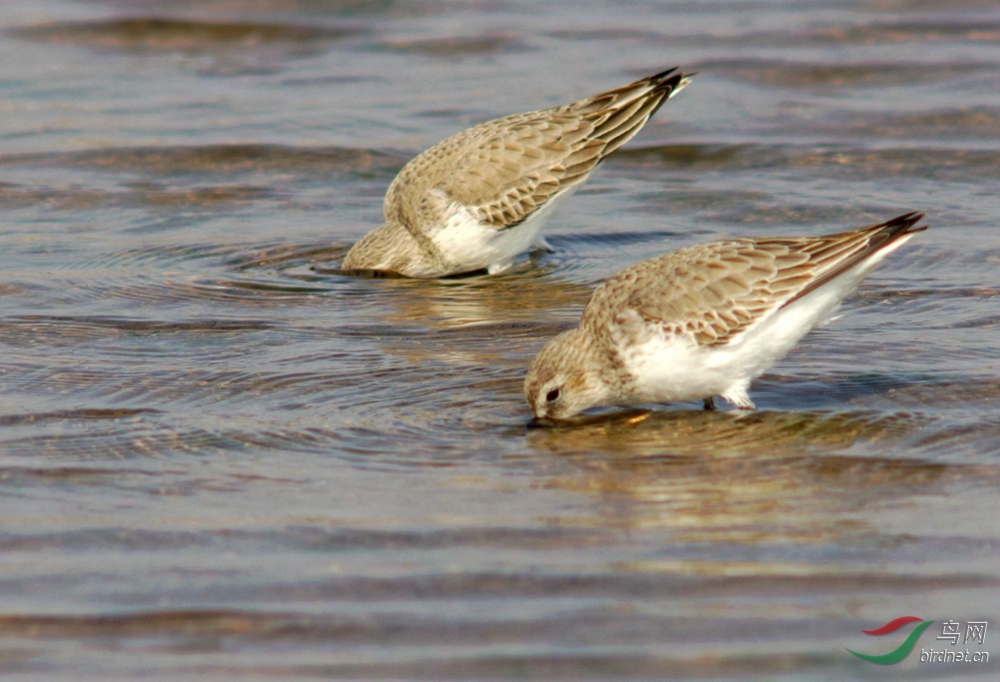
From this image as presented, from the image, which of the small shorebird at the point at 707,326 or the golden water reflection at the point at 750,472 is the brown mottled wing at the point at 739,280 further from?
the golden water reflection at the point at 750,472

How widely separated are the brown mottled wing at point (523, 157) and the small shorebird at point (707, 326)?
11.0 ft

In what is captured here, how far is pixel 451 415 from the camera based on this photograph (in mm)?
6590

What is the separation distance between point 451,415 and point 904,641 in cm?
273

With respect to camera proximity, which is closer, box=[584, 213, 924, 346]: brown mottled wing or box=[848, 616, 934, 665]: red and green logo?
box=[848, 616, 934, 665]: red and green logo

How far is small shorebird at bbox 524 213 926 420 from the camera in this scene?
6480 mm

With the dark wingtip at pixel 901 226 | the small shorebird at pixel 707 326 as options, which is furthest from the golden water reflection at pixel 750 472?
the dark wingtip at pixel 901 226

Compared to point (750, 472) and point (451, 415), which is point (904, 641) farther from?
point (451, 415)

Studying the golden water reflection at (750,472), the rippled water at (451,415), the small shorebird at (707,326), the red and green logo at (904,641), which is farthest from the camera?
the small shorebird at (707,326)

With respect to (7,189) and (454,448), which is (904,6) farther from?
(454,448)

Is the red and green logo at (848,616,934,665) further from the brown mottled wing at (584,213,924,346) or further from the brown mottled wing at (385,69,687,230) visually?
the brown mottled wing at (385,69,687,230)

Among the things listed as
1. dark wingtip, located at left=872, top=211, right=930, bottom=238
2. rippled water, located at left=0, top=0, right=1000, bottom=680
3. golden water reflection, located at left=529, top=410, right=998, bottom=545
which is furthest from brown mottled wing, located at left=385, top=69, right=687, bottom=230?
dark wingtip, located at left=872, top=211, right=930, bottom=238

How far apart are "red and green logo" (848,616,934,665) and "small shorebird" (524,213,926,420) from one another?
7.01ft

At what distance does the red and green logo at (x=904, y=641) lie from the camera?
14.2 feet

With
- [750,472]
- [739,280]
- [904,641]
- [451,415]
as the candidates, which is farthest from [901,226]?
[904,641]
